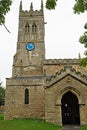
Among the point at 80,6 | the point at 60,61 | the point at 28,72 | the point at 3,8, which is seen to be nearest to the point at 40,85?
the point at 28,72

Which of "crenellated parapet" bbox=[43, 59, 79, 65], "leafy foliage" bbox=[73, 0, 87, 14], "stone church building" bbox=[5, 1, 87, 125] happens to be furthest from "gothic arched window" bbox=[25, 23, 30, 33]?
"leafy foliage" bbox=[73, 0, 87, 14]

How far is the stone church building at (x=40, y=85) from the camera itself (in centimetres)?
2280

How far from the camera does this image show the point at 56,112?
2233 centimetres

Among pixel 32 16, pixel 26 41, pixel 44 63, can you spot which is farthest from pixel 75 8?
pixel 32 16

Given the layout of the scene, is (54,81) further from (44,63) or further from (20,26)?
(20,26)

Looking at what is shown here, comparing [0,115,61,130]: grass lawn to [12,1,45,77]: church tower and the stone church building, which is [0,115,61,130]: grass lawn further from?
[12,1,45,77]: church tower

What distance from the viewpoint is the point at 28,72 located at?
38.6 metres

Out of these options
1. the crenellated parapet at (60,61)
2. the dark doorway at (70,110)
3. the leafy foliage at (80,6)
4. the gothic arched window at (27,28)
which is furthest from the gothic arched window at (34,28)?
the leafy foliage at (80,6)

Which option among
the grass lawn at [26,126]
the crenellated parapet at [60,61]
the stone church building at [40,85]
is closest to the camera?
the grass lawn at [26,126]

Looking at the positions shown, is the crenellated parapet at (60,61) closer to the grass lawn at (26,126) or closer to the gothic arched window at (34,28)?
the gothic arched window at (34,28)

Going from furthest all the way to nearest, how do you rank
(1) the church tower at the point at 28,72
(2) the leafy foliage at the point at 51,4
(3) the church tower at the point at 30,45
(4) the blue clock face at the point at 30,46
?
(4) the blue clock face at the point at 30,46
(3) the church tower at the point at 30,45
(1) the church tower at the point at 28,72
(2) the leafy foliage at the point at 51,4

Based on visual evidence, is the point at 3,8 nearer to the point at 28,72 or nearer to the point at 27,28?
the point at 28,72

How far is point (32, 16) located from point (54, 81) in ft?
Answer: 78.2

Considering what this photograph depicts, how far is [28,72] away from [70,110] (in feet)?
48.3
